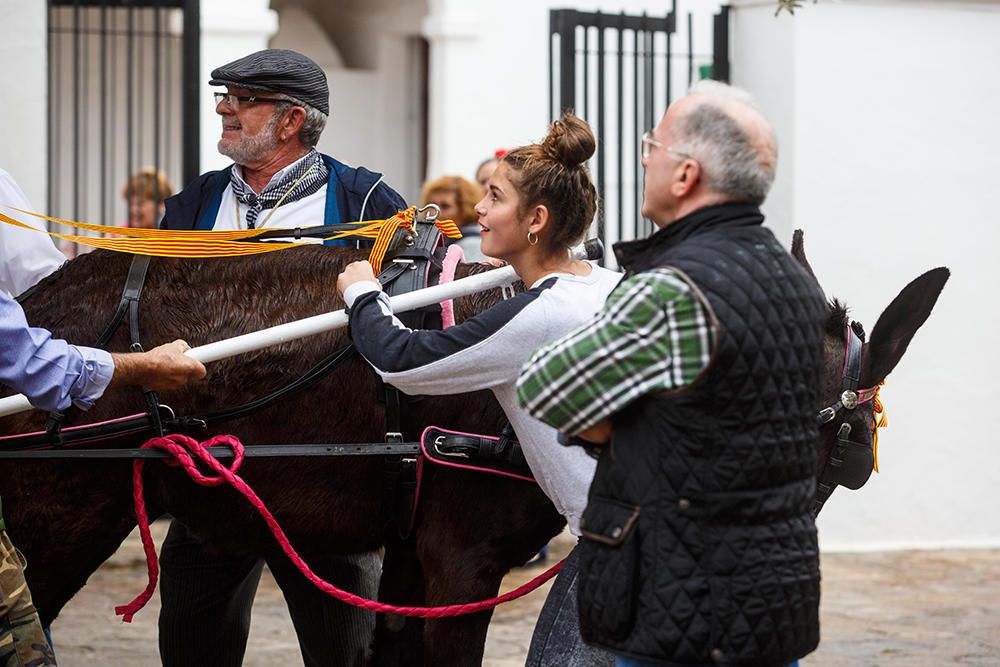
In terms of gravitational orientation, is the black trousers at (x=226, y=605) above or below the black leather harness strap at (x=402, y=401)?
below

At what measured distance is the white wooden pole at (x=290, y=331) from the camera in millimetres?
3334

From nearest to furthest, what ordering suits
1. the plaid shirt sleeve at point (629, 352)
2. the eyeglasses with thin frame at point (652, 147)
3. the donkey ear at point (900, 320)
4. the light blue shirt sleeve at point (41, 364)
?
the plaid shirt sleeve at point (629, 352), the eyeglasses with thin frame at point (652, 147), the light blue shirt sleeve at point (41, 364), the donkey ear at point (900, 320)

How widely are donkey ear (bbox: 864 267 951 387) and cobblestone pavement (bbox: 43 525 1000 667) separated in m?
2.43

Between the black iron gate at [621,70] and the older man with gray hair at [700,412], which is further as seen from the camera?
the black iron gate at [621,70]

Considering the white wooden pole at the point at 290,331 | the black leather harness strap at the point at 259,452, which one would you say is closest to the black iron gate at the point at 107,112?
the black leather harness strap at the point at 259,452

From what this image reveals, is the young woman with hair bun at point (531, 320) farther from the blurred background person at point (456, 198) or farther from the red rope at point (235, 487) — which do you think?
the blurred background person at point (456, 198)

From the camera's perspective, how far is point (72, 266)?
12.3 ft

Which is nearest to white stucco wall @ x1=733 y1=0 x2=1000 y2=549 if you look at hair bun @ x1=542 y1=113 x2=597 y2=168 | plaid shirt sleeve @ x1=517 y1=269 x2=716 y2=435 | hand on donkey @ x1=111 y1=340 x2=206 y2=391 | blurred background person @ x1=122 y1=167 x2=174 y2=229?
blurred background person @ x1=122 y1=167 x2=174 y2=229

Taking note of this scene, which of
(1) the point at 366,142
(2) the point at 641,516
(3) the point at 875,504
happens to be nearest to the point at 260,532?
(2) the point at 641,516

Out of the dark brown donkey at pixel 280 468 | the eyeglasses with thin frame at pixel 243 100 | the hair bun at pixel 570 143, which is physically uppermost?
the eyeglasses with thin frame at pixel 243 100

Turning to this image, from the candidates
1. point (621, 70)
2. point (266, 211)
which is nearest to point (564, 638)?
point (266, 211)

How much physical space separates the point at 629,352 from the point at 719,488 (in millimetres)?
289

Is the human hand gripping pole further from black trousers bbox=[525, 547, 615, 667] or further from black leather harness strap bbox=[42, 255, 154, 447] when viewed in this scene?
black trousers bbox=[525, 547, 615, 667]

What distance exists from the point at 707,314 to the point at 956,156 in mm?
5503
